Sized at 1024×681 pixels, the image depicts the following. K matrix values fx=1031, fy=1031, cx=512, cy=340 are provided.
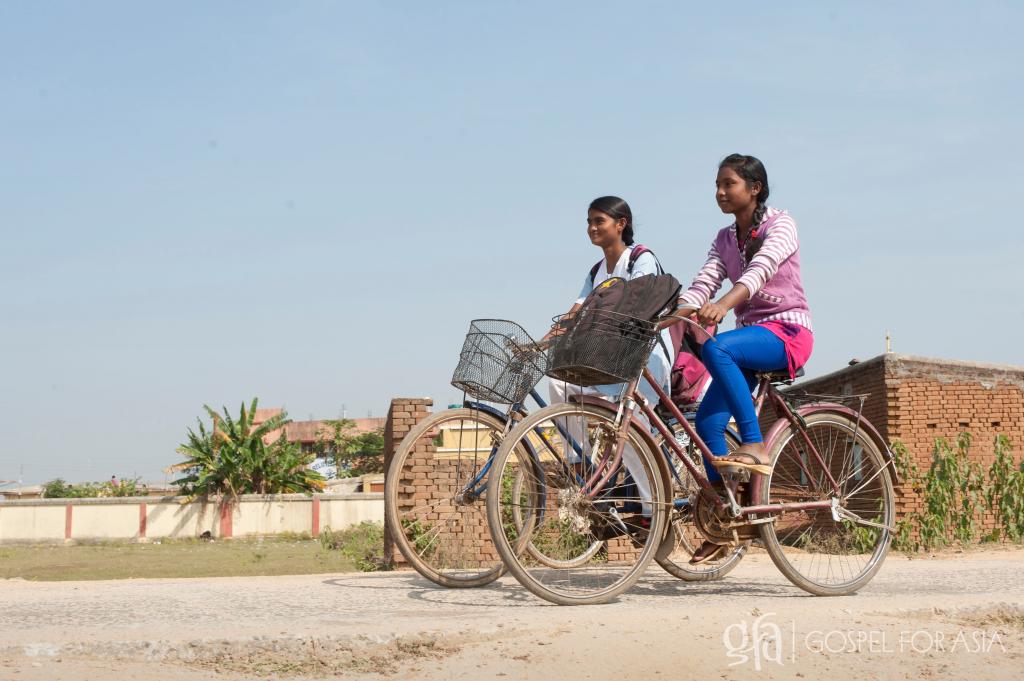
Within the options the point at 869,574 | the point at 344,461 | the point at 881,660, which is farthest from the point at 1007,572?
the point at 344,461

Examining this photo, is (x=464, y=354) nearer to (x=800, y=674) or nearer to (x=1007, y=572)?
(x=800, y=674)

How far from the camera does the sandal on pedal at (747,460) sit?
439 cm

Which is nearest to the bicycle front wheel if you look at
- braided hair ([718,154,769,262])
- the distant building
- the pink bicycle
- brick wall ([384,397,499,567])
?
the pink bicycle

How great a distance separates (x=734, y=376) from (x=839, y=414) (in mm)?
791

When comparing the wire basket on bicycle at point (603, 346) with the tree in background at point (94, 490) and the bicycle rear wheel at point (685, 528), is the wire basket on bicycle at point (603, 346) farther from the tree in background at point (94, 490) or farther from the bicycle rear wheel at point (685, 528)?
the tree in background at point (94, 490)

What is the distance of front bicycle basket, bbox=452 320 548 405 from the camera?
4570 millimetres

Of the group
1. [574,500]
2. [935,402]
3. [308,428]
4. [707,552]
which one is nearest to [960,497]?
[935,402]

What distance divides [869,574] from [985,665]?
127cm

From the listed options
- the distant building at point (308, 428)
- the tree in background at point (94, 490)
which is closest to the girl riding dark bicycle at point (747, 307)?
the tree in background at point (94, 490)

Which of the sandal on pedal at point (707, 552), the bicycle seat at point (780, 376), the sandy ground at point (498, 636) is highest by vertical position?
the bicycle seat at point (780, 376)

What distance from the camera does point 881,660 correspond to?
3.50 metres

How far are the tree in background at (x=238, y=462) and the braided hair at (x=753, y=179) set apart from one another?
31.5m

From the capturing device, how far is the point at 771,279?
4664 mm

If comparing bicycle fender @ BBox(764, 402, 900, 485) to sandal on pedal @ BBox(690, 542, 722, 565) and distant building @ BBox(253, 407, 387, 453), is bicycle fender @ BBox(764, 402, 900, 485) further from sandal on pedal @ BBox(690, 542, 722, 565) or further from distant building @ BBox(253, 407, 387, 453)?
distant building @ BBox(253, 407, 387, 453)
